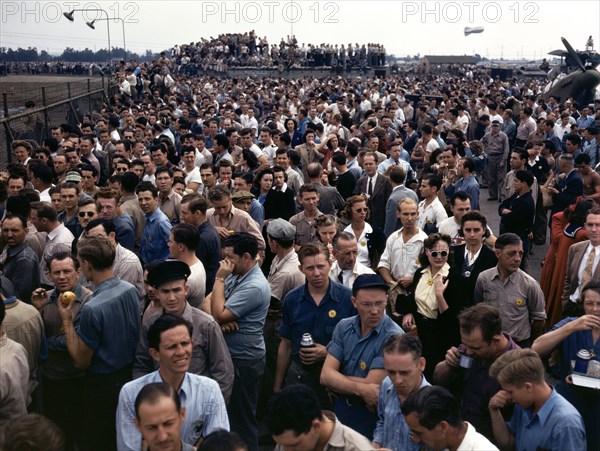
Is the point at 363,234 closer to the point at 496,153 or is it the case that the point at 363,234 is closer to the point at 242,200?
the point at 242,200

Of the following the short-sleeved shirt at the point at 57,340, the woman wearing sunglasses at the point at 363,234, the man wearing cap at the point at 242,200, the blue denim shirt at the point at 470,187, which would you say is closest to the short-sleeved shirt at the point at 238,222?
the man wearing cap at the point at 242,200

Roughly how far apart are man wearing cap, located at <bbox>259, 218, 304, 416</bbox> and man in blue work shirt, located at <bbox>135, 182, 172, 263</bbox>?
1586 millimetres

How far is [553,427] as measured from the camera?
3.53 meters

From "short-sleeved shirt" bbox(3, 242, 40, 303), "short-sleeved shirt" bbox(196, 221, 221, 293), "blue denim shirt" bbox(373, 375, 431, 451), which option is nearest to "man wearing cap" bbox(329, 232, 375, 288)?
"short-sleeved shirt" bbox(196, 221, 221, 293)

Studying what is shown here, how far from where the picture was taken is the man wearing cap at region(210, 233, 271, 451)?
4859 mm

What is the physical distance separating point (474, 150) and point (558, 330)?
327 inches

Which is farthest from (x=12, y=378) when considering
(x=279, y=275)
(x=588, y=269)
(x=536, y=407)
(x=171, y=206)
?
(x=588, y=269)

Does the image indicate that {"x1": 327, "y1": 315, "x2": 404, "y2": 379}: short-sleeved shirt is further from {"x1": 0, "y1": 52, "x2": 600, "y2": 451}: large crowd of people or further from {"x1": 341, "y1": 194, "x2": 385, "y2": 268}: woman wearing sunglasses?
{"x1": 341, "y1": 194, "x2": 385, "y2": 268}: woman wearing sunglasses

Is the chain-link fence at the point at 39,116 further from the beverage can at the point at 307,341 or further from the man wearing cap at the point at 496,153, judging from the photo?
the man wearing cap at the point at 496,153

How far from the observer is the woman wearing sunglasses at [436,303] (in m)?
5.46

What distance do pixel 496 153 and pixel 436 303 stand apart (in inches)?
431

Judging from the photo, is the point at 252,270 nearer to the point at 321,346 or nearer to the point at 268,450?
the point at 321,346

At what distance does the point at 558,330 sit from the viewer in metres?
4.45

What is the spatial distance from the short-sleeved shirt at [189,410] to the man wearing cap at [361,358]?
2.78ft
